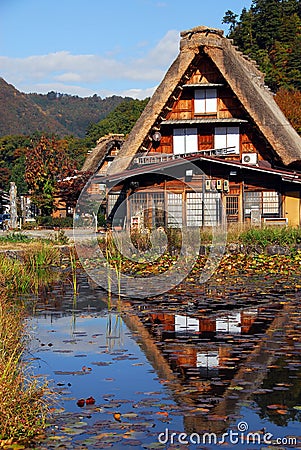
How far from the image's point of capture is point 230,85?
2386cm

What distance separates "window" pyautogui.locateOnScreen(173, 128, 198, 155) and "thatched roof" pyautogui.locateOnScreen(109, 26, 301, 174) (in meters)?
0.94

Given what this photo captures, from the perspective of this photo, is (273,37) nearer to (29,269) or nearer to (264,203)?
(264,203)

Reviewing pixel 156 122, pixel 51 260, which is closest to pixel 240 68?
pixel 156 122

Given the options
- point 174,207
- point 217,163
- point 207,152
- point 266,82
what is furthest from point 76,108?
point 217,163

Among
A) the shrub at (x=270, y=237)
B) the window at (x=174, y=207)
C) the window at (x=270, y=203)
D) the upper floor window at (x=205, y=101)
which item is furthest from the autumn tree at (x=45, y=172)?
the shrub at (x=270, y=237)

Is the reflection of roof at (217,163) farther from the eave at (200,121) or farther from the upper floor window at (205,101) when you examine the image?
the upper floor window at (205,101)

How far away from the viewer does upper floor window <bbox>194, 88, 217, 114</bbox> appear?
25203 millimetres

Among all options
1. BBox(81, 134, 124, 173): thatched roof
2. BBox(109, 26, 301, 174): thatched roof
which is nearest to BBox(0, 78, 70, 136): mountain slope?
BBox(81, 134, 124, 173): thatched roof

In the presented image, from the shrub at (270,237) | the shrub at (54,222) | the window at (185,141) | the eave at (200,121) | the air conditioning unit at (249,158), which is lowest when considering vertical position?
the shrub at (270,237)

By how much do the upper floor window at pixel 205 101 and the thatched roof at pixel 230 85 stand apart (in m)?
0.77

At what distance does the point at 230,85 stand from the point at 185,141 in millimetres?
2754

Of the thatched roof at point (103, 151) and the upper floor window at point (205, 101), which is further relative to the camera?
the thatched roof at point (103, 151)

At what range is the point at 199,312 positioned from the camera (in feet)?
31.2

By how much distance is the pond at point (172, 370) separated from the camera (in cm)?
475
